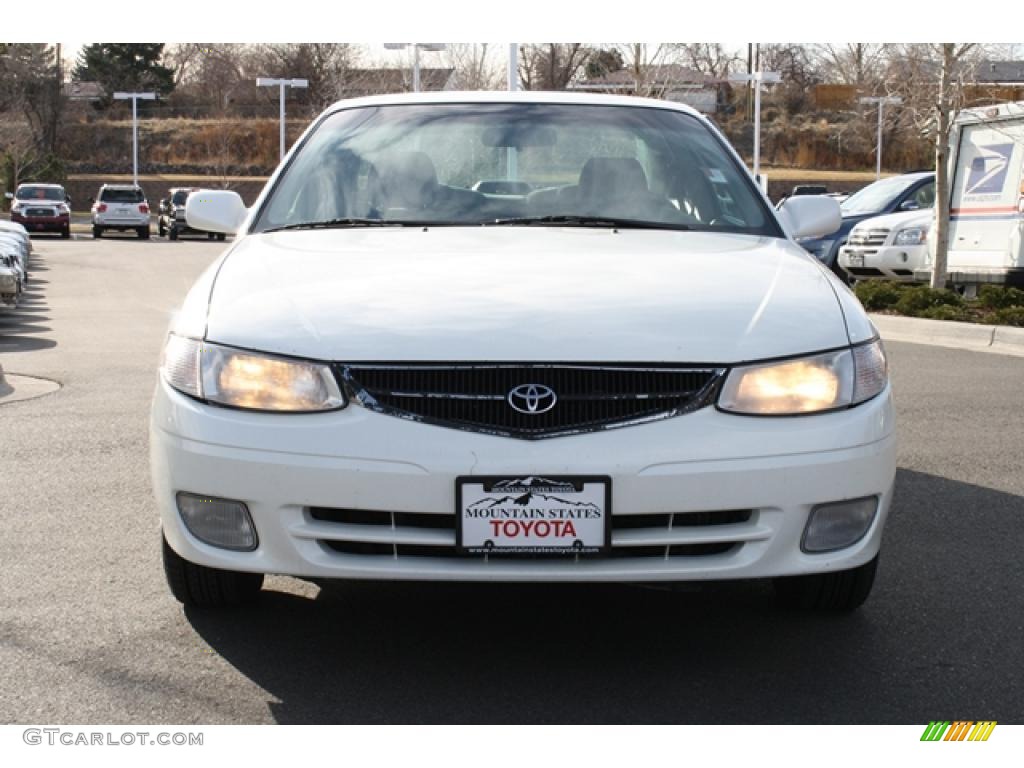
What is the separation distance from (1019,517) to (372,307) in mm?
3197

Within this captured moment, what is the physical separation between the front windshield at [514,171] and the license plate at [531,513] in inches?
58.7

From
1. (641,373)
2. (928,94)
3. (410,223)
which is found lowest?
(641,373)

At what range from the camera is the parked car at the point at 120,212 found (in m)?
42.7

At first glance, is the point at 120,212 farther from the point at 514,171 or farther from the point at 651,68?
the point at 514,171

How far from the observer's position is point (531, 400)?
343 cm

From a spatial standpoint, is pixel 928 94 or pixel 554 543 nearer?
pixel 554 543

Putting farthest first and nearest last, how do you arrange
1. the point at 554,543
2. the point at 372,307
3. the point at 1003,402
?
the point at 1003,402, the point at 372,307, the point at 554,543

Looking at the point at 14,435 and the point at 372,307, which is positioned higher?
the point at 372,307

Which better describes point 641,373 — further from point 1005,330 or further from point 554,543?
point 1005,330

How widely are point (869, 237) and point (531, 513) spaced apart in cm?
1608

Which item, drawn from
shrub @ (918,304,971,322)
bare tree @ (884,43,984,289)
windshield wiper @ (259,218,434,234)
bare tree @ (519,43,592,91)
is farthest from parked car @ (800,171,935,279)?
bare tree @ (519,43,592,91)

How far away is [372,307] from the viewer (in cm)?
366

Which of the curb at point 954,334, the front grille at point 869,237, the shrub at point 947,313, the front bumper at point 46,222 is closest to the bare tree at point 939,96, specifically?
the front grille at point 869,237

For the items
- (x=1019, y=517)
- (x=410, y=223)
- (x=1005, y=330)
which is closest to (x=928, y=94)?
(x=1005, y=330)
